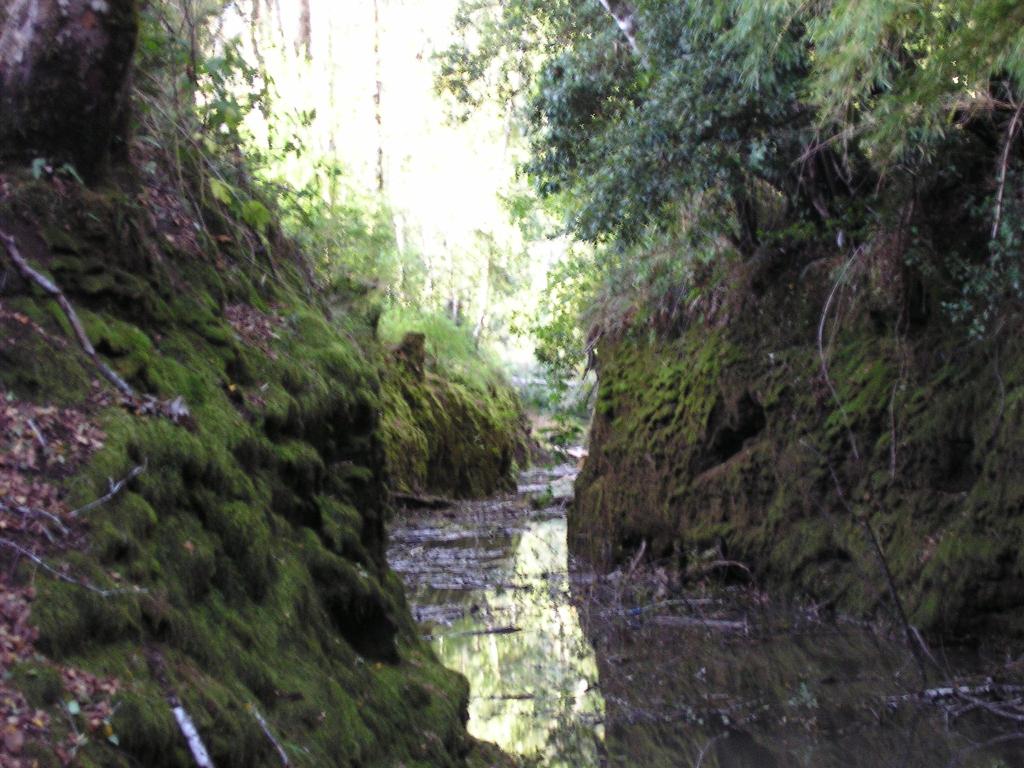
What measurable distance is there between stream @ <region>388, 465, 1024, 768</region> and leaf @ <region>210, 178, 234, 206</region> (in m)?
3.65

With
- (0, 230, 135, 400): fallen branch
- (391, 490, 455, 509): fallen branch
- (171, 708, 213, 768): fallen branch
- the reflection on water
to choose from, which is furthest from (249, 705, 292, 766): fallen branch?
(391, 490, 455, 509): fallen branch

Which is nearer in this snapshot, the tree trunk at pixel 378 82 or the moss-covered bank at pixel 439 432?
the moss-covered bank at pixel 439 432

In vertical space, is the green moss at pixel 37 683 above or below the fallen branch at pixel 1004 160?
below

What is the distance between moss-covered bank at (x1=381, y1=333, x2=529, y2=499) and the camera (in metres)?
18.1

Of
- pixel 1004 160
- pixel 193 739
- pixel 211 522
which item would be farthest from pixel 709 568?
pixel 193 739

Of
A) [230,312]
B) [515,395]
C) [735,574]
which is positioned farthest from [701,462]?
[515,395]

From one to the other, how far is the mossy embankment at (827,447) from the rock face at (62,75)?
19.3 feet

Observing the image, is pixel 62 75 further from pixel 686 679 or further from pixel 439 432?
pixel 439 432

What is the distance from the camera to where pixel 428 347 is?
23516mm

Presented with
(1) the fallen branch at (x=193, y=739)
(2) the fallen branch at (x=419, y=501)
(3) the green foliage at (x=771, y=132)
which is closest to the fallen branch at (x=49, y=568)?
(1) the fallen branch at (x=193, y=739)

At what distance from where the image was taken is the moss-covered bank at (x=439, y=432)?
18.1 meters

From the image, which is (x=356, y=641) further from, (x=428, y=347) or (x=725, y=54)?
(x=428, y=347)

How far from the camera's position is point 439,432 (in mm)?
20406

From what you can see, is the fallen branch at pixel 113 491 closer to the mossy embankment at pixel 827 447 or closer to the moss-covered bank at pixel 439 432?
the mossy embankment at pixel 827 447
